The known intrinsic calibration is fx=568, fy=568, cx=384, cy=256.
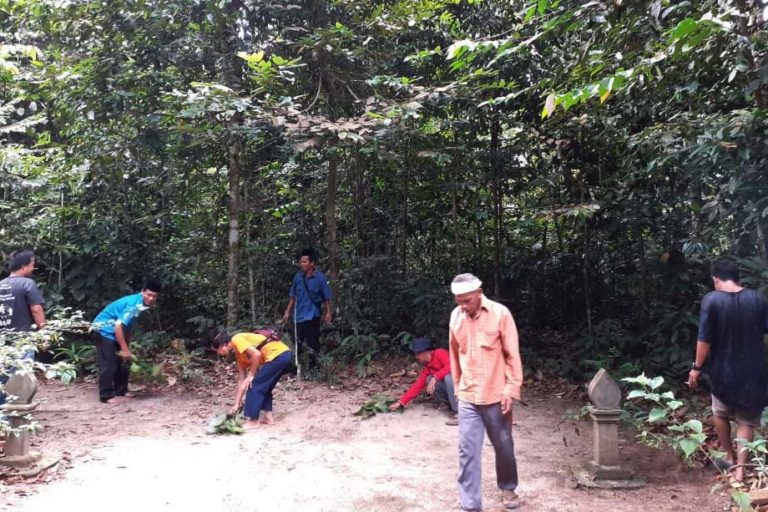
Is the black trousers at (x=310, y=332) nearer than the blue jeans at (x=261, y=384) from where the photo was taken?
No

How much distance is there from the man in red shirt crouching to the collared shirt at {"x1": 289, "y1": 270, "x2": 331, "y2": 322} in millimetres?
1926

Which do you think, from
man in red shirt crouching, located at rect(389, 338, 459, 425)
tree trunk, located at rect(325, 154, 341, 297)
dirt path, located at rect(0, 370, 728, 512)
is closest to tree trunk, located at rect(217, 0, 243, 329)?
tree trunk, located at rect(325, 154, 341, 297)

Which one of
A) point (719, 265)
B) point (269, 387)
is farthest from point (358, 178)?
point (719, 265)

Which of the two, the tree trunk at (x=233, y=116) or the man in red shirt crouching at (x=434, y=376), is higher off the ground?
the tree trunk at (x=233, y=116)

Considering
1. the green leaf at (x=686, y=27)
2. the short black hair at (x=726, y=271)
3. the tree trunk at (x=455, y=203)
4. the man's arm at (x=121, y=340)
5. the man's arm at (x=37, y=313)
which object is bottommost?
the man's arm at (x=121, y=340)

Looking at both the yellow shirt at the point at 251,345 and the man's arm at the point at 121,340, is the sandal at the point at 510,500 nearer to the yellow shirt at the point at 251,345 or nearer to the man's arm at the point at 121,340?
the yellow shirt at the point at 251,345

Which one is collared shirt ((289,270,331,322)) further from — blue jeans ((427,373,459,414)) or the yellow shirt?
blue jeans ((427,373,459,414))

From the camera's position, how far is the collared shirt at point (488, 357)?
150 inches

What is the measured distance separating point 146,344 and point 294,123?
4.27 m

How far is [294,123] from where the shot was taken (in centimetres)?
730

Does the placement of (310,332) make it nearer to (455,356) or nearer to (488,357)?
(455,356)

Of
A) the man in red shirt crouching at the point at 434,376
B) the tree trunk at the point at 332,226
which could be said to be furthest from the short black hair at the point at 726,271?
the tree trunk at the point at 332,226

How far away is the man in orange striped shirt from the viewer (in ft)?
12.3

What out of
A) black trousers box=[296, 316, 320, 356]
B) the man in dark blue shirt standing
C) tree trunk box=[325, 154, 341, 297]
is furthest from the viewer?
tree trunk box=[325, 154, 341, 297]
